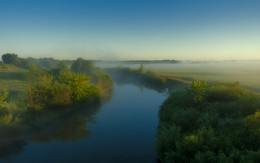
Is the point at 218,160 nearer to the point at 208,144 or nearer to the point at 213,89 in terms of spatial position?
the point at 208,144

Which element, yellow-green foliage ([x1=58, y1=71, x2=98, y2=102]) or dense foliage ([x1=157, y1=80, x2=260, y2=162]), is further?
yellow-green foliage ([x1=58, y1=71, x2=98, y2=102])

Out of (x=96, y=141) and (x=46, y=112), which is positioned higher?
(x=46, y=112)

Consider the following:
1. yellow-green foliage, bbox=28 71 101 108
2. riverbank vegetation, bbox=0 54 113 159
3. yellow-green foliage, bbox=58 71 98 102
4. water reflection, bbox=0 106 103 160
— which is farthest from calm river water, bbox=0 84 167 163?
yellow-green foliage, bbox=58 71 98 102

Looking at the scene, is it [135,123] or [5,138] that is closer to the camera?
[5,138]

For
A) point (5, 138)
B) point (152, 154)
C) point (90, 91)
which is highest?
point (90, 91)

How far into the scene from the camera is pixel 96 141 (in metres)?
19.6

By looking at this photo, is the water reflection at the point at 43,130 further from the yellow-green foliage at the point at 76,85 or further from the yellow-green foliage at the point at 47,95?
the yellow-green foliage at the point at 76,85

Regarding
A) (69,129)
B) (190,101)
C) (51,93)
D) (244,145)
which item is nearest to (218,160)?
(244,145)

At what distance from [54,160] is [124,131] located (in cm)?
1033

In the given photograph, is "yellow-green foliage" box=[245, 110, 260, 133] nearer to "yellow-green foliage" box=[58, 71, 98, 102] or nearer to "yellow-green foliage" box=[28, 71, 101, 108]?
"yellow-green foliage" box=[28, 71, 101, 108]

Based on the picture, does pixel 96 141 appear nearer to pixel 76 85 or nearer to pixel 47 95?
pixel 47 95

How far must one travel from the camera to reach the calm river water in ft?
52.8

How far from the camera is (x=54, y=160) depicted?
15445 millimetres

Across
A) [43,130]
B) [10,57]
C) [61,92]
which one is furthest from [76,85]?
[10,57]
